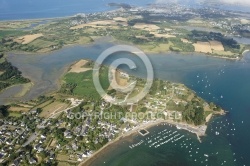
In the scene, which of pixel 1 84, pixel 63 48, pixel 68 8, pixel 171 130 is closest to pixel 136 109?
pixel 171 130

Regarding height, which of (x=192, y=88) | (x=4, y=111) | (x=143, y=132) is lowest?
(x=143, y=132)

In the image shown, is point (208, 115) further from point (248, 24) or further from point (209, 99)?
point (248, 24)

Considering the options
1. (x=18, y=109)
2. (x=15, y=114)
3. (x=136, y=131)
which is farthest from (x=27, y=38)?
(x=136, y=131)

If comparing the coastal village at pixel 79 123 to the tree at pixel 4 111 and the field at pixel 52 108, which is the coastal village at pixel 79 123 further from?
the tree at pixel 4 111

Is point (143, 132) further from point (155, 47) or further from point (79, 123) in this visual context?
point (155, 47)

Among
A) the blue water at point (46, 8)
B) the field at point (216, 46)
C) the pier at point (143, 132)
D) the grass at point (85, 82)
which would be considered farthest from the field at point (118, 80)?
the blue water at point (46, 8)

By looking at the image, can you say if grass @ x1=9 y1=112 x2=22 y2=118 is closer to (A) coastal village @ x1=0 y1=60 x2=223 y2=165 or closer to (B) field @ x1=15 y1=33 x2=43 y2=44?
(A) coastal village @ x1=0 y1=60 x2=223 y2=165
